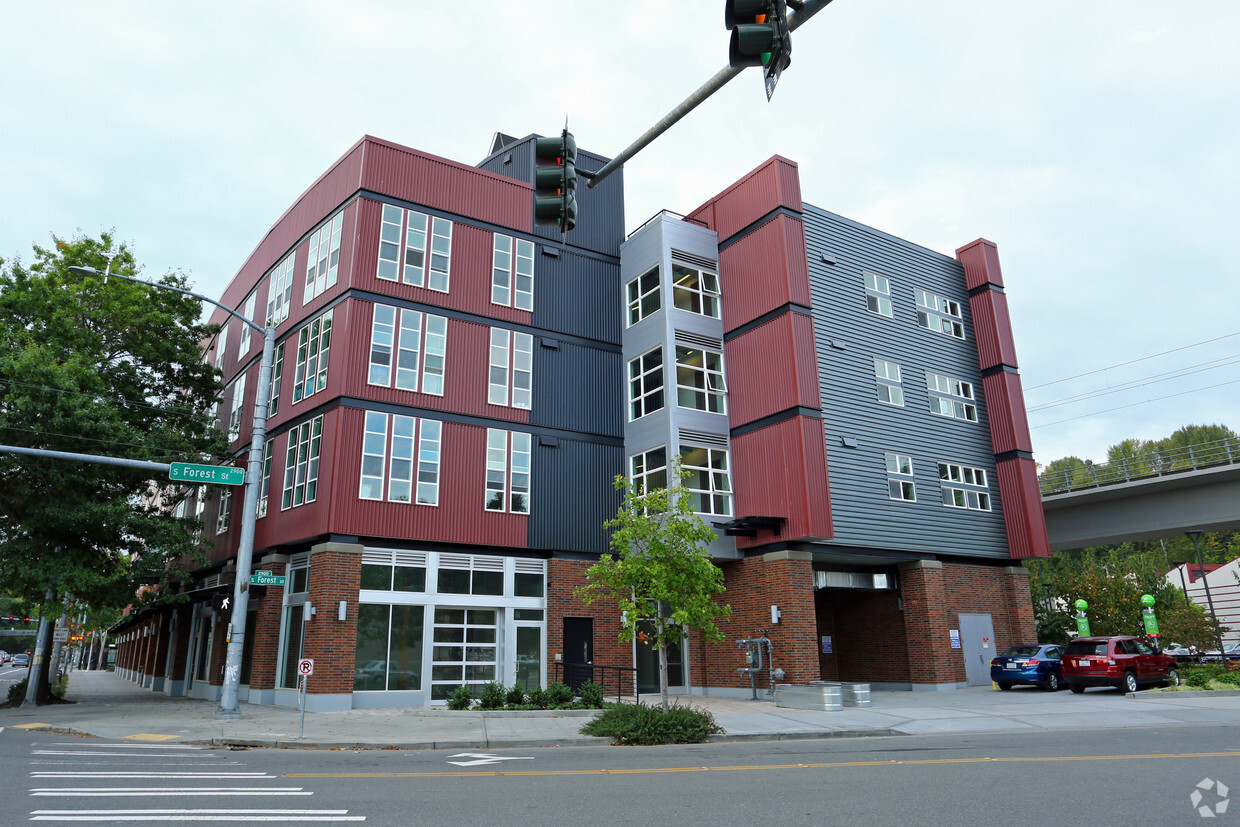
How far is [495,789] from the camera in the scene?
9.34 m

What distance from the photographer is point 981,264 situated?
34.3 metres

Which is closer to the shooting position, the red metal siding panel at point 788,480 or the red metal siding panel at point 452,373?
the red metal siding panel at point 452,373

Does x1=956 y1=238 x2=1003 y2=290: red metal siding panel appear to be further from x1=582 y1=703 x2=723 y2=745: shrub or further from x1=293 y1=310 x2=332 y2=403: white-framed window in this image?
x1=293 y1=310 x2=332 y2=403: white-framed window

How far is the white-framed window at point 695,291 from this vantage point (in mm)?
29109

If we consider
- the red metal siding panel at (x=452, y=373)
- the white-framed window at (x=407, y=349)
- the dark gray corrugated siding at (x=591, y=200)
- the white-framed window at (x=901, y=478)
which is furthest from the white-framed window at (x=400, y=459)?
the white-framed window at (x=901, y=478)

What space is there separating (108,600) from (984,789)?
26.3 meters

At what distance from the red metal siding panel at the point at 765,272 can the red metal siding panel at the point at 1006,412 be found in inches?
427

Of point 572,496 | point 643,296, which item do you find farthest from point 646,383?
point 572,496

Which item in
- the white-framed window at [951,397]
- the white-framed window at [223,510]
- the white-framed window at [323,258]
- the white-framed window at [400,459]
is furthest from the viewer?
the white-framed window at [951,397]

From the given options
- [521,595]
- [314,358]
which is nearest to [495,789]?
[521,595]

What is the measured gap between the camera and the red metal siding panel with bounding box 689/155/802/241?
28000 mm

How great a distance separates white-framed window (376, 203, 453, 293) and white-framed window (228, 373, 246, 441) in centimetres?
1104

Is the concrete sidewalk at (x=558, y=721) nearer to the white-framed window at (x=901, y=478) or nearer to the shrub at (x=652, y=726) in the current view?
the shrub at (x=652, y=726)

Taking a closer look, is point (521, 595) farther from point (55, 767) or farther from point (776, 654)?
point (55, 767)
